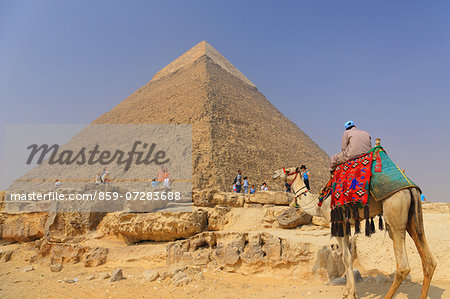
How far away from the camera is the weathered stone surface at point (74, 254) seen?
563cm

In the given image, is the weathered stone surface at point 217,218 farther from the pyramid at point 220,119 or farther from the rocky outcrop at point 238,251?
the pyramid at point 220,119

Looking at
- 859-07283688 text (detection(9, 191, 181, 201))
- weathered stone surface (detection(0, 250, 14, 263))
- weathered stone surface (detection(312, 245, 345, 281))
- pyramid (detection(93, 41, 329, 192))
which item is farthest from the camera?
pyramid (detection(93, 41, 329, 192))

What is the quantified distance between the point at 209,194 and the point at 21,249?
14.5ft

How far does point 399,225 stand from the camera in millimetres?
3031

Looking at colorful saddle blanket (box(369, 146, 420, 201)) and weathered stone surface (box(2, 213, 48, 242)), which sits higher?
colorful saddle blanket (box(369, 146, 420, 201))

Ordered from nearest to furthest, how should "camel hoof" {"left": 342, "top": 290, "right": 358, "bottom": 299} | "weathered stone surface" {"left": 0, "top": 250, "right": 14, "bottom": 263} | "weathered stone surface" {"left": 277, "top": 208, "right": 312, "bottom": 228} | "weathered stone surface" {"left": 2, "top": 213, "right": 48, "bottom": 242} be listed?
"camel hoof" {"left": 342, "top": 290, "right": 358, "bottom": 299} < "weathered stone surface" {"left": 277, "top": 208, "right": 312, "bottom": 228} < "weathered stone surface" {"left": 0, "top": 250, "right": 14, "bottom": 263} < "weathered stone surface" {"left": 2, "top": 213, "right": 48, "bottom": 242}

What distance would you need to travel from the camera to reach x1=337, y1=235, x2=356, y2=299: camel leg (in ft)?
10.6

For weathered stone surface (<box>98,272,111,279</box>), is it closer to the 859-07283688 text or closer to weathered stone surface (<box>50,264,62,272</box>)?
weathered stone surface (<box>50,264,62,272</box>)

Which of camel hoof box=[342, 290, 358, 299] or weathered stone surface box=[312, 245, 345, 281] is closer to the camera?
camel hoof box=[342, 290, 358, 299]

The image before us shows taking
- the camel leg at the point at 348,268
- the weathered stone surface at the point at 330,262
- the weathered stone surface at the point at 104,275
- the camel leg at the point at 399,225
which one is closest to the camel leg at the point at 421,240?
the camel leg at the point at 399,225

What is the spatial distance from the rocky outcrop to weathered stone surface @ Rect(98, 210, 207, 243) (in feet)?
0.89

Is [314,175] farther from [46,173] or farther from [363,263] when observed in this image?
[363,263]

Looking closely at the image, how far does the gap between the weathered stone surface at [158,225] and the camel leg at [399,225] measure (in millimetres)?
3086

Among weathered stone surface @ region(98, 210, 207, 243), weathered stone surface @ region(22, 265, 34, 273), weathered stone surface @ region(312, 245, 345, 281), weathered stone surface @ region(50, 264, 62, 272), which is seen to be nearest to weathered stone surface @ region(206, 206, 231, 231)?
weathered stone surface @ region(98, 210, 207, 243)
